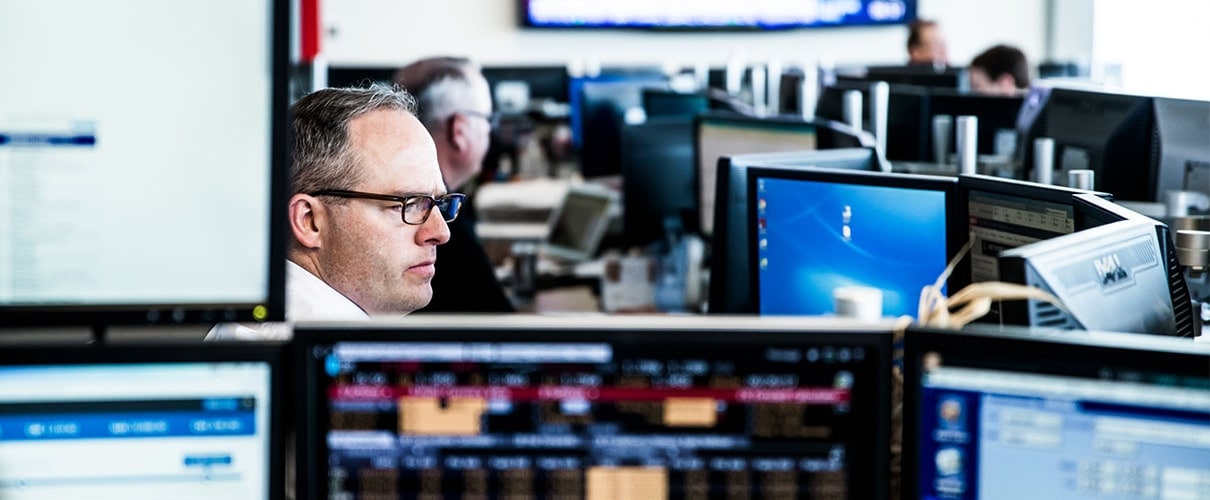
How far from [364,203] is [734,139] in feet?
5.77

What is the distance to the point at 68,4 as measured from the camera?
123 cm

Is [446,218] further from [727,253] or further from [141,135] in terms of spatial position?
[141,135]

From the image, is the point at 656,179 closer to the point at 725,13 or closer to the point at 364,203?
the point at 364,203

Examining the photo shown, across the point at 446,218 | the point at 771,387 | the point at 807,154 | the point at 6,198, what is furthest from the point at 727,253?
the point at 6,198

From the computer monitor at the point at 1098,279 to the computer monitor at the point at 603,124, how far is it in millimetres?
4105

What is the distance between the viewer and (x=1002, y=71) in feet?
20.4

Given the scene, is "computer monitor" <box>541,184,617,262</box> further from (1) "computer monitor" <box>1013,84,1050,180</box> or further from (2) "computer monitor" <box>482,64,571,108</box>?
(2) "computer monitor" <box>482,64,571,108</box>

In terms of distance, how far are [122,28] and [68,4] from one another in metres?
0.05

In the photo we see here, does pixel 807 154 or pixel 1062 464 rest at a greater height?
pixel 807 154

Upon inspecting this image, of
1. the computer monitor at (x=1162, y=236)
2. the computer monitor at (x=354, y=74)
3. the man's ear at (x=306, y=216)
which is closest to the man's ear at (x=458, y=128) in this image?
the man's ear at (x=306, y=216)

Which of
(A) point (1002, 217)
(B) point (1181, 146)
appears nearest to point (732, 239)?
(A) point (1002, 217)

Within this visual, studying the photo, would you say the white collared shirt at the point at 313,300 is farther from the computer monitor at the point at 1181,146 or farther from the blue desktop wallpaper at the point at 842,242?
the computer monitor at the point at 1181,146

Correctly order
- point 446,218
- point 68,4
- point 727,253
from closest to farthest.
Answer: point 68,4, point 446,218, point 727,253

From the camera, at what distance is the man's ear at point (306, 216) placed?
7.14 feet
